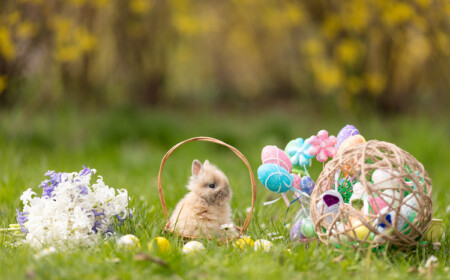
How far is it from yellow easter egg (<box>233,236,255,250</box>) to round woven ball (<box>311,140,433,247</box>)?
1.12 feet

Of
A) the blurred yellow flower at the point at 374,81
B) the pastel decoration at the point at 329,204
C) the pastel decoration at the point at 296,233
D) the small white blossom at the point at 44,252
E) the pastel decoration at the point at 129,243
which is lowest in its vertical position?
the pastel decoration at the point at 296,233

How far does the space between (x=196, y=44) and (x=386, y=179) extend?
9.28m

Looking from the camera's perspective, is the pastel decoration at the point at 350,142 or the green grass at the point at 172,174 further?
the pastel decoration at the point at 350,142

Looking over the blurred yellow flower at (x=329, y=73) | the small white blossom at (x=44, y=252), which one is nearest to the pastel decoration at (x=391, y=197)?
the small white blossom at (x=44, y=252)

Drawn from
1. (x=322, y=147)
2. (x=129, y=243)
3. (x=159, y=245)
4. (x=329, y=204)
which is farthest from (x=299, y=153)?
(x=129, y=243)

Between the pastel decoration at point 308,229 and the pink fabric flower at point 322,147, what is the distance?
34 centimetres

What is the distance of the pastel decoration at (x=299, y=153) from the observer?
2703 mm

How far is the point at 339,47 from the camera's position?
22.2 feet

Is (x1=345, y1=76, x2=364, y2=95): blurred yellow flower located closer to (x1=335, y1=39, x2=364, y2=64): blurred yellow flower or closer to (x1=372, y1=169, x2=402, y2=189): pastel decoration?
(x1=335, y1=39, x2=364, y2=64): blurred yellow flower

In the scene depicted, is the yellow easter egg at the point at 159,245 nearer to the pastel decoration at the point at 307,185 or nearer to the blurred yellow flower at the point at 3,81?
the pastel decoration at the point at 307,185

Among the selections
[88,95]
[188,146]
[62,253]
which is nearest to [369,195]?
[62,253]

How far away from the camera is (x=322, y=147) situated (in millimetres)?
2748

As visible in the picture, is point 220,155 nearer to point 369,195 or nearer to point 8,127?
point 8,127

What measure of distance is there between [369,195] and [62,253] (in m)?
1.43
